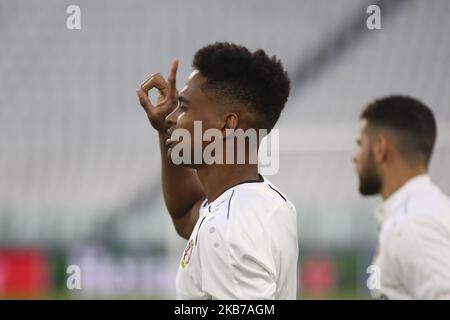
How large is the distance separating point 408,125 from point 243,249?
57.4 inches

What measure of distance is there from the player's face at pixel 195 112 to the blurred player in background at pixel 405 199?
0.81 meters

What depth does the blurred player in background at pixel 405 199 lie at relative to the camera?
8.83ft

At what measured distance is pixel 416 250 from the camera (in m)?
2.72

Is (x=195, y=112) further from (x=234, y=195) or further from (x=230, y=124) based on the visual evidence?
(x=234, y=195)

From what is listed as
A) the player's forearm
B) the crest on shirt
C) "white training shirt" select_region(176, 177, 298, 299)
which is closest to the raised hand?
the player's forearm

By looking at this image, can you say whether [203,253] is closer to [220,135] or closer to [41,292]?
[220,135]

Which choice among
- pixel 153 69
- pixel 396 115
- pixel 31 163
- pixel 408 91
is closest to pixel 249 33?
pixel 153 69

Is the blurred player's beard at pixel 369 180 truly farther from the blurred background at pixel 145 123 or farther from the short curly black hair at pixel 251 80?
the blurred background at pixel 145 123

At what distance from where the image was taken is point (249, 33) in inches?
450

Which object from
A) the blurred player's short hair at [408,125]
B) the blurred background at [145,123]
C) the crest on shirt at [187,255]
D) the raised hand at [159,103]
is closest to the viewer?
the crest on shirt at [187,255]

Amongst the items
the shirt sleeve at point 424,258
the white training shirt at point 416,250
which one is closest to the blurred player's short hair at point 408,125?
the white training shirt at point 416,250

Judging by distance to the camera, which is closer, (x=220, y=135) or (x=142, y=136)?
(x=220, y=135)

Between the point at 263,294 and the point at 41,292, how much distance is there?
8.92 meters

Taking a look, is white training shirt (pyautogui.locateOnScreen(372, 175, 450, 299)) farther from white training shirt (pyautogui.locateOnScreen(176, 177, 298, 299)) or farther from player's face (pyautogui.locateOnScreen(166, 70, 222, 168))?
player's face (pyautogui.locateOnScreen(166, 70, 222, 168))
